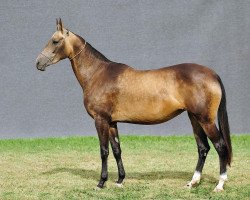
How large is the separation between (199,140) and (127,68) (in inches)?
50.6

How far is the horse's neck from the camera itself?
7.84 metres

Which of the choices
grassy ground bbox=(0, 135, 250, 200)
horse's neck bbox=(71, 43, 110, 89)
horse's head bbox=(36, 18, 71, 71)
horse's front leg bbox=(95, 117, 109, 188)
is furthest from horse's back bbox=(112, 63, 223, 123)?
grassy ground bbox=(0, 135, 250, 200)

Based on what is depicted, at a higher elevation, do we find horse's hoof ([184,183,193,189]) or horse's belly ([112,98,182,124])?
horse's belly ([112,98,182,124])

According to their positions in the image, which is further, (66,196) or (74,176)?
(74,176)

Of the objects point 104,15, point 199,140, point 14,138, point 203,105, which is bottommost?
point 14,138

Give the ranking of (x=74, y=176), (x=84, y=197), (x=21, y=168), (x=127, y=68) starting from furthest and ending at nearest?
(x=21, y=168), (x=74, y=176), (x=127, y=68), (x=84, y=197)

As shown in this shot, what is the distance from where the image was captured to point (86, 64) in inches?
310

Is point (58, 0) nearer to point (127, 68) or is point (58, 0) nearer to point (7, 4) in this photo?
point (7, 4)

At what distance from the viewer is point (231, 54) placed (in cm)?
1159

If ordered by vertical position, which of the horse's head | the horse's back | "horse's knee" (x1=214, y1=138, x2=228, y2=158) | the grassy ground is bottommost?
the grassy ground

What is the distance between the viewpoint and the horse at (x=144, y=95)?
23.8ft

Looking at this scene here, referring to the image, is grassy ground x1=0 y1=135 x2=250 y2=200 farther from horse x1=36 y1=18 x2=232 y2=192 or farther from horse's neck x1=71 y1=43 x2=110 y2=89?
horse's neck x1=71 y1=43 x2=110 y2=89

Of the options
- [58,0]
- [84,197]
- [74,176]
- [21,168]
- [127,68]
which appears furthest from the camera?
[58,0]

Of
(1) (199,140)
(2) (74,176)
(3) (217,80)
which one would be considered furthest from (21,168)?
(3) (217,80)
